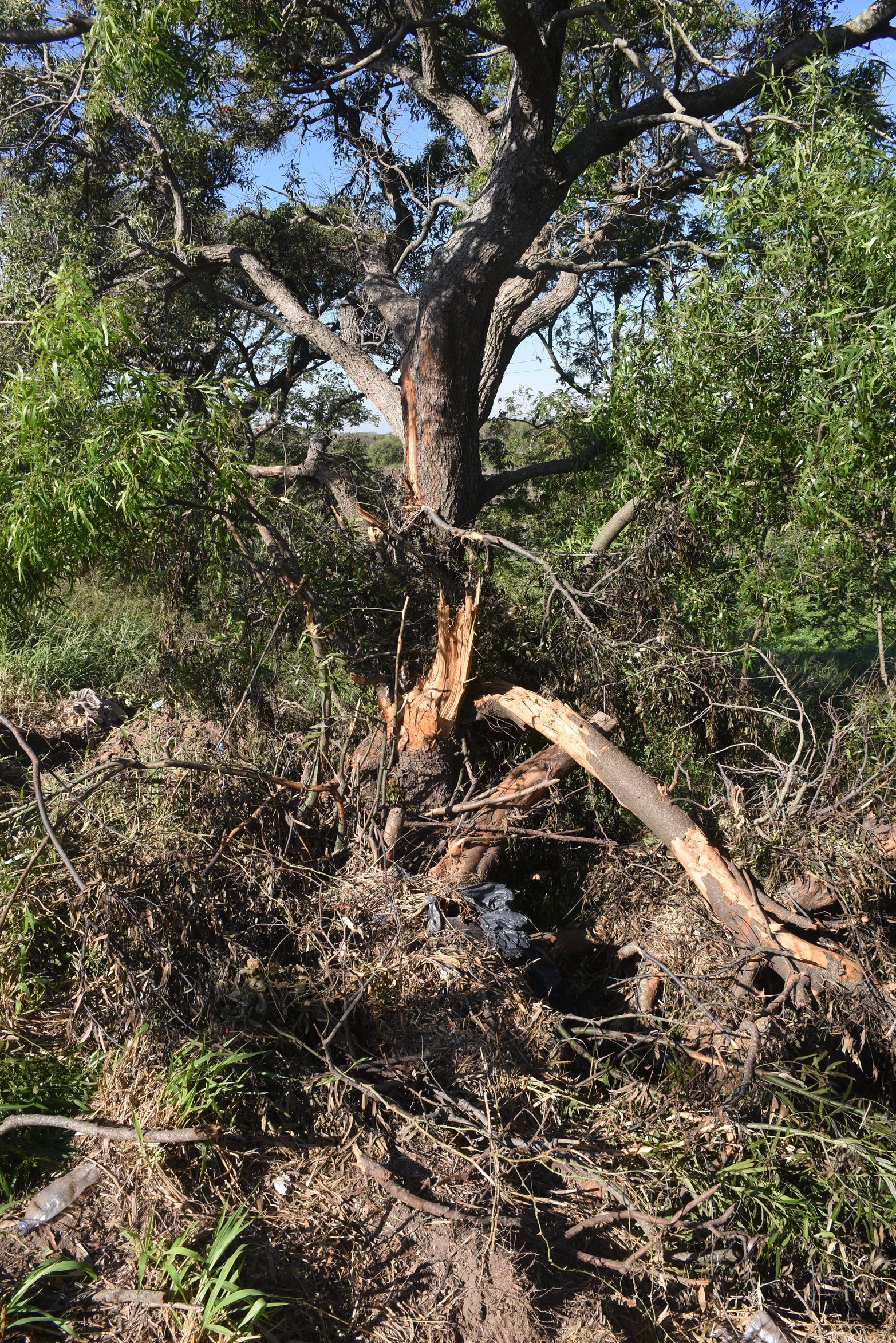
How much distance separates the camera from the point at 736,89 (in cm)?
589

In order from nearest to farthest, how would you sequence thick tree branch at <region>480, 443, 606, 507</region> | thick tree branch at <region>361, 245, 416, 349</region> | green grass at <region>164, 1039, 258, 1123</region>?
green grass at <region>164, 1039, 258, 1123</region>
thick tree branch at <region>480, 443, 606, 507</region>
thick tree branch at <region>361, 245, 416, 349</region>

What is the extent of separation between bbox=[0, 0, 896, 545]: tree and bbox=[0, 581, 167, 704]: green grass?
174 centimetres

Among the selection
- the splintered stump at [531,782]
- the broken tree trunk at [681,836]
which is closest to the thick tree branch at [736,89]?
the splintered stump at [531,782]

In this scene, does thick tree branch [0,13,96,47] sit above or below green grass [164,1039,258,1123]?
above

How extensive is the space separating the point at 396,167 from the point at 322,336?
2.02 m

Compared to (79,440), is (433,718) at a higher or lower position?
lower

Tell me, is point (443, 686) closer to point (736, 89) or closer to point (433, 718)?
point (433, 718)

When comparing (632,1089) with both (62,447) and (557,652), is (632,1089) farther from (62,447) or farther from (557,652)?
(62,447)

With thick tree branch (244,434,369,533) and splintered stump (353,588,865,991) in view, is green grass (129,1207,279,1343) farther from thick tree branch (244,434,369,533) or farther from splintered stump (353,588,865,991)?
thick tree branch (244,434,369,533)

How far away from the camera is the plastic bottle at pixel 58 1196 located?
2.40 meters

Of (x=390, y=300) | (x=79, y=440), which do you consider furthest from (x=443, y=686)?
(x=390, y=300)

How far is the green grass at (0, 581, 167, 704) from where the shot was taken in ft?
18.4

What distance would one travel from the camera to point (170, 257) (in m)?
6.36

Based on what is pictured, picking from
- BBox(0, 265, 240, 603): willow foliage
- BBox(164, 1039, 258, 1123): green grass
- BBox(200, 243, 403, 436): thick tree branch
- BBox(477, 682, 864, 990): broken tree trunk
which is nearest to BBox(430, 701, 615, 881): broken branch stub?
BBox(477, 682, 864, 990): broken tree trunk
